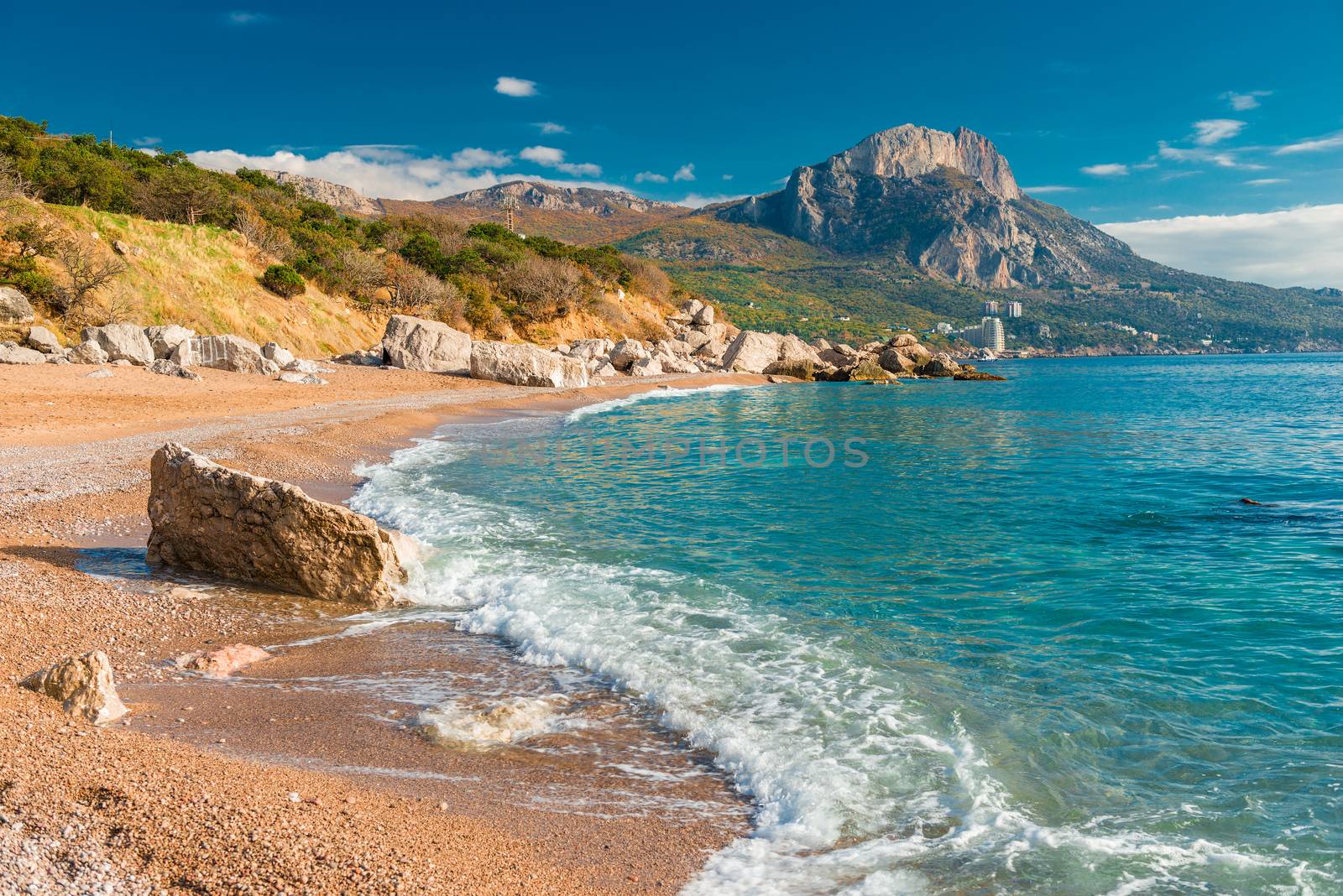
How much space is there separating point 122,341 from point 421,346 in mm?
12798

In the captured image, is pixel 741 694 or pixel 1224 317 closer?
pixel 741 694

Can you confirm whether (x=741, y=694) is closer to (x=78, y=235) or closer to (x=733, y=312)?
(x=78, y=235)

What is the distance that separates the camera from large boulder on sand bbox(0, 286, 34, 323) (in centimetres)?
2367

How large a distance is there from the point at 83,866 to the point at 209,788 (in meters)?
0.76

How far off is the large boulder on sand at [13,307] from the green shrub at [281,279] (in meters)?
11.5

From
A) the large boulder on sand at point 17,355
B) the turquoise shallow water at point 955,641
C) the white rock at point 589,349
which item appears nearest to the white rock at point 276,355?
the large boulder on sand at point 17,355

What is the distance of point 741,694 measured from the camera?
240 inches

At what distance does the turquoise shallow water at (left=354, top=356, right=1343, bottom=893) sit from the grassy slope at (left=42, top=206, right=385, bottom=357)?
19067 millimetres

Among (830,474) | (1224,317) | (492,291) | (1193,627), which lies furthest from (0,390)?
(1224,317)

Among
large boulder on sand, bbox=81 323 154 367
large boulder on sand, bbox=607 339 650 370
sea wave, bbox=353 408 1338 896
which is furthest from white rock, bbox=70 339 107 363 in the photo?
large boulder on sand, bbox=607 339 650 370

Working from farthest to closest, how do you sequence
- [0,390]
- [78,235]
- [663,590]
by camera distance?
1. [78,235]
2. [0,390]
3. [663,590]

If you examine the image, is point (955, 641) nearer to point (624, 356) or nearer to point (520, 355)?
point (520, 355)

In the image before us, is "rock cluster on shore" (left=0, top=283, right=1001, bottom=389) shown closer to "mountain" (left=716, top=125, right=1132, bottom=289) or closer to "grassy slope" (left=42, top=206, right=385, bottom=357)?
"grassy slope" (left=42, top=206, right=385, bottom=357)

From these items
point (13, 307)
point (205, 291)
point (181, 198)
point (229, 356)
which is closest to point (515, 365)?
point (229, 356)
